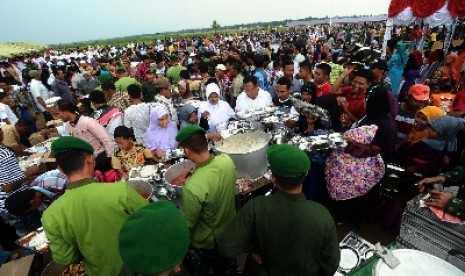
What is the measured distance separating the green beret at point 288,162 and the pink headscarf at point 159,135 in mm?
2703

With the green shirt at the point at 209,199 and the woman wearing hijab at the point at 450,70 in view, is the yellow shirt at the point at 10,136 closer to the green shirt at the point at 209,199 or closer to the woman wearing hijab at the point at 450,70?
the green shirt at the point at 209,199

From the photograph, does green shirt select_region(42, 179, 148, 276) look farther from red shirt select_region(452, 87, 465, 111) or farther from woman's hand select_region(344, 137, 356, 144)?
red shirt select_region(452, 87, 465, 111)

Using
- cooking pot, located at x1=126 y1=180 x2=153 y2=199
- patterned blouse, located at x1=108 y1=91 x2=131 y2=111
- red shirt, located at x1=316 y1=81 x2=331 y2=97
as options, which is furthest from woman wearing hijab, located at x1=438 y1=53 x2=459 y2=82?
patterned blouse, located at x1=108 y1=91 x2=131 y2=111

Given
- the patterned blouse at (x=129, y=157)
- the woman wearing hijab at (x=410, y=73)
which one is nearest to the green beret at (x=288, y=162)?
the patterned blouse at (x=129, y=157)

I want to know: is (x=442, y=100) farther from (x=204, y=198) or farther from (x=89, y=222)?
(x=89, y=222)

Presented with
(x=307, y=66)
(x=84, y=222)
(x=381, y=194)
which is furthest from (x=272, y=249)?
(x=307, y=66)

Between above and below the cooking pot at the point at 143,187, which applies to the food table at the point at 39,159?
below

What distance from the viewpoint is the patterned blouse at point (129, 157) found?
11.9ft

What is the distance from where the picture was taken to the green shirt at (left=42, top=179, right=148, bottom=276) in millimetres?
1879

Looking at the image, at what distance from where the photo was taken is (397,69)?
7816 mm

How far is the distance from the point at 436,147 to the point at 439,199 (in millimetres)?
1140

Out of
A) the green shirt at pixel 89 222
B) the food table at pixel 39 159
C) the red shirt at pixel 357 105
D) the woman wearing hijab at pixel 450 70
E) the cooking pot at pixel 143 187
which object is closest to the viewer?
the green shirt at pixel 89 222

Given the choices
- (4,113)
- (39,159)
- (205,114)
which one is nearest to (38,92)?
(4,113)

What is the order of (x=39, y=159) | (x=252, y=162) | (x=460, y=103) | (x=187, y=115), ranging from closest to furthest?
(x=252, y=162)
(x=460, y=103)
(x=39, y=159)
(x=187, y=115)
